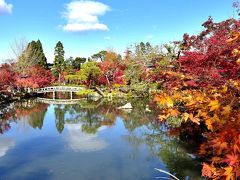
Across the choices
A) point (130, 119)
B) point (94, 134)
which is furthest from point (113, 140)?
point (130, 119)

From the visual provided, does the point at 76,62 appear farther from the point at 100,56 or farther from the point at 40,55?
the point at 40,55

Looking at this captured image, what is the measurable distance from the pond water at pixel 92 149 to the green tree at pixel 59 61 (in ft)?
91.2

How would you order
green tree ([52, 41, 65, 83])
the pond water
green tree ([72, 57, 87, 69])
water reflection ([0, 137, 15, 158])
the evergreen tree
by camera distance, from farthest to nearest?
green tree ([72, 57, 87, 69]) < green tree ([52, 41, 65, 83]) < the evergreen tree < water reflection ([0, 137, 15, 158]) < the pond water

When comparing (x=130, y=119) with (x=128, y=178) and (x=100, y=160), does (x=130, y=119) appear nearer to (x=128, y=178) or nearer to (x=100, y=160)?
(x=100, y=160)

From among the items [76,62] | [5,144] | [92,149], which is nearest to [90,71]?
[76,62]

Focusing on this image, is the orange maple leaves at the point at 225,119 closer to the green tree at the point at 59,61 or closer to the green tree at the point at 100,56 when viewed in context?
the green tree at the point at 59,61

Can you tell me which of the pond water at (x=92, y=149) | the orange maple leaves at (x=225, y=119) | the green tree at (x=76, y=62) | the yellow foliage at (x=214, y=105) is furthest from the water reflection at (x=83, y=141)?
the green tree at (x=76, y=62)

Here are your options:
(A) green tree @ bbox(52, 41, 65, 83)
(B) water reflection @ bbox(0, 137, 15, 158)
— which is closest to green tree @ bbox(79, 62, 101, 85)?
(A) green tree @ bbox(52, 41, 65, 83)

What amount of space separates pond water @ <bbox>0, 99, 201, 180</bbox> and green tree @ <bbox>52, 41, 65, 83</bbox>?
2780 centimetres

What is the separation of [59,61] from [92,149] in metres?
36.3

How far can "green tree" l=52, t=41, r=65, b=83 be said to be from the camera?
4412 centimetres

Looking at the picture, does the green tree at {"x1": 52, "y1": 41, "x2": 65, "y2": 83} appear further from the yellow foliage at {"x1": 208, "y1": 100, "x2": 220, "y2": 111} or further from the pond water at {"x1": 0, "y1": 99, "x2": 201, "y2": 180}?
the yellow foliage at {"x1": 208, "y1": 100, "x2": 220, "y2": 111}

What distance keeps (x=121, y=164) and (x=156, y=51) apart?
37.2 ft

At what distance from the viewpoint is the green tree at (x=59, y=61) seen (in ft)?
145
